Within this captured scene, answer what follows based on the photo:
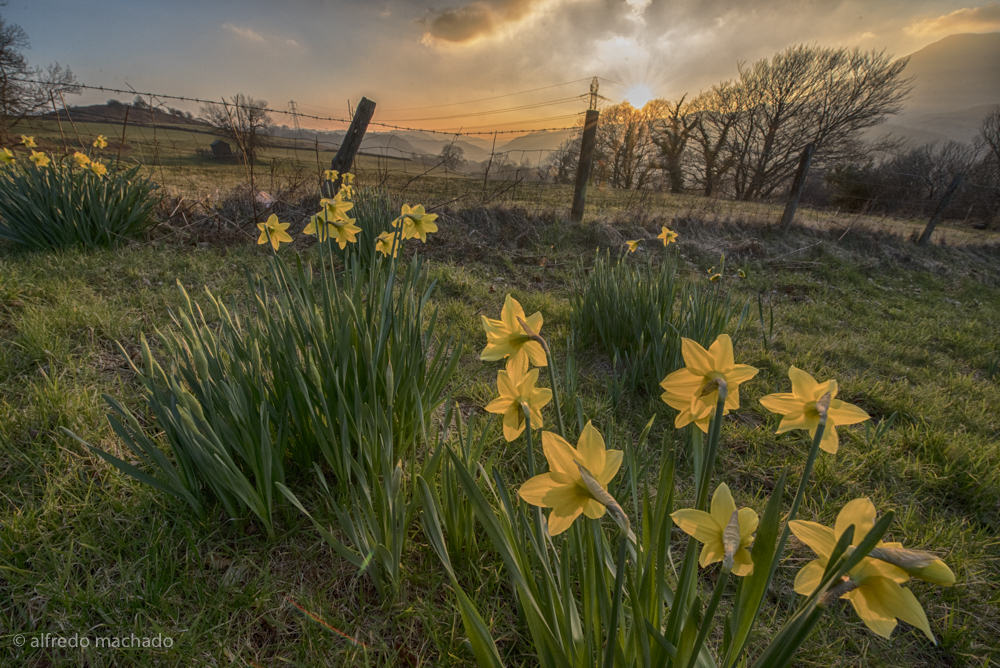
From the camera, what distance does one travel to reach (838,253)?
6.91m

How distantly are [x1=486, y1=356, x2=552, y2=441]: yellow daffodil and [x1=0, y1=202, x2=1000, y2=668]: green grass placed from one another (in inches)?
15.1

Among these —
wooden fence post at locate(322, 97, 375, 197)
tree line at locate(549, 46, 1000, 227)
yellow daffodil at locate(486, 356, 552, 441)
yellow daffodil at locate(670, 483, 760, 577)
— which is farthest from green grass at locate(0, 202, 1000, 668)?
tree line at locate(549, 46, 1000, 227)

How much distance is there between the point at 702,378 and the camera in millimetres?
635

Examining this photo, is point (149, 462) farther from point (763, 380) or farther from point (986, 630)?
point (763, 380)

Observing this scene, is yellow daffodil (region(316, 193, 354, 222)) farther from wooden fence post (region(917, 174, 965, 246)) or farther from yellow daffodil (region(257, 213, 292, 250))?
wooden fence post (region(917, 174, 965, 246))

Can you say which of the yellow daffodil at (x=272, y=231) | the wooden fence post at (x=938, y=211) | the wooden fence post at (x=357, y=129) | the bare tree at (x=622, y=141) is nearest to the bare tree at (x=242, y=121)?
the wooden fence post at (x=357, y=129)

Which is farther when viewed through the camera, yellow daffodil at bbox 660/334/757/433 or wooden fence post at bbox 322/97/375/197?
wooden fence post at bbox 322/97/375/197

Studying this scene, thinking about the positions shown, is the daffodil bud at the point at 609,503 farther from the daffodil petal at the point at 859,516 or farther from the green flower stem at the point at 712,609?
the daffodil petal at the point at 859,516

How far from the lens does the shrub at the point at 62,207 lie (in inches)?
132

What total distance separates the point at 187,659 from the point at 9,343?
2253 mm

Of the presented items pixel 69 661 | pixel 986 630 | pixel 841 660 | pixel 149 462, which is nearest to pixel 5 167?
pixel 149 462

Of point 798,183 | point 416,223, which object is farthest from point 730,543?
point 798,183

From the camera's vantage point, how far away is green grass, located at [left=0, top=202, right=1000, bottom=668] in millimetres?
1048

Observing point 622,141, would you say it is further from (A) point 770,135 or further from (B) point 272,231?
(B) point 272,231
